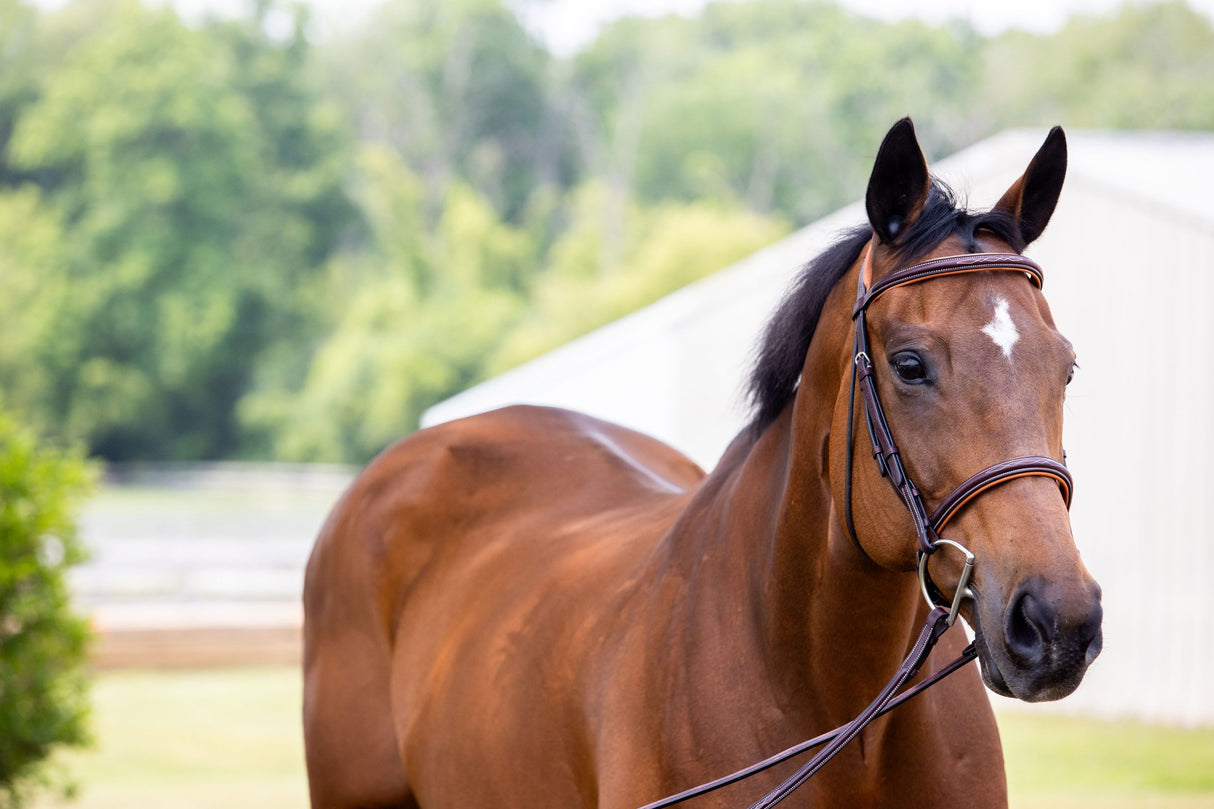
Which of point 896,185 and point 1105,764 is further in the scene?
point 1105,764

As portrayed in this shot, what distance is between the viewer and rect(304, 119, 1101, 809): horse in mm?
1839

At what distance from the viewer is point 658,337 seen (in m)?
10.9

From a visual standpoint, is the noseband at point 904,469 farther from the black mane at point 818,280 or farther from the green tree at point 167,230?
the green tree at point 167,230

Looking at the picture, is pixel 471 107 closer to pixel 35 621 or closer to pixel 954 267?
pixel 35 621

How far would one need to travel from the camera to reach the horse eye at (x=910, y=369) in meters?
1.94

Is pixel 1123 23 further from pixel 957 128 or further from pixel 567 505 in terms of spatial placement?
pixel 567 505

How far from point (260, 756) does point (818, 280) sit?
834cm

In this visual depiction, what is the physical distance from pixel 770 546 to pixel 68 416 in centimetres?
4063

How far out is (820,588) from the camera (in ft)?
7.29

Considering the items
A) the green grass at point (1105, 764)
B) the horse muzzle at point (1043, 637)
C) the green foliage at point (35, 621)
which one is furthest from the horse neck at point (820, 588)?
the green grass at point (1105, 764)

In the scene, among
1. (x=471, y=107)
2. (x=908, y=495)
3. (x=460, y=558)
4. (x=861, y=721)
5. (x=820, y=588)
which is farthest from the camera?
(x=471, y=107)

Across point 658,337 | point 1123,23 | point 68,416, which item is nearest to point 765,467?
point 658,337

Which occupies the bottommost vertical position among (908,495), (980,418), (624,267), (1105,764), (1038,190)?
(1105,764)

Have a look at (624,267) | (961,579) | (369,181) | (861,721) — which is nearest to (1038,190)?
(961,579)
